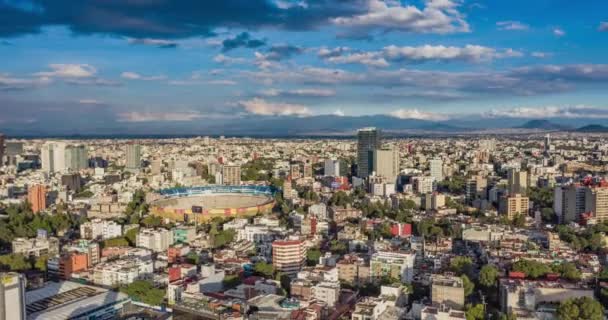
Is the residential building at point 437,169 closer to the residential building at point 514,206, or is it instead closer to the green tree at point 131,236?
the residential building at point 514,206

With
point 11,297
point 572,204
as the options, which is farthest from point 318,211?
point 11,297

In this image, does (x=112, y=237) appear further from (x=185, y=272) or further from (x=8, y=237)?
(x=185, y=272)

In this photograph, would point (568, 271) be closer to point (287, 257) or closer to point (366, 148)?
point (287, 257)

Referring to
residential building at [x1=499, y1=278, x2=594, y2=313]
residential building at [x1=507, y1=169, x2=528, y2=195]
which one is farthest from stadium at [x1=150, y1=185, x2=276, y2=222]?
residential building at [x1=499, y1=278, x2=594, y2=313]

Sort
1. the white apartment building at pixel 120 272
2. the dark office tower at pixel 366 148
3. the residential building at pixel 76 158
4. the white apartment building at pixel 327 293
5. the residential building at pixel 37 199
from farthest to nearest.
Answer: the residential building at pixel 76 158, the dark office tower at pixel 366 148, the residential building at pixel 37 199, the white apartment building at pixel 120 272, the white apartment building at pixel 327 293

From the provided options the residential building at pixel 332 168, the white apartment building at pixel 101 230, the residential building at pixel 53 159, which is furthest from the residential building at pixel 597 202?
the residential building at pixel 53 159

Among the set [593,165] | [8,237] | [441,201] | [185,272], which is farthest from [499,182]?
[8,237]
